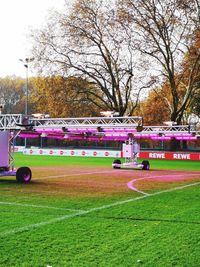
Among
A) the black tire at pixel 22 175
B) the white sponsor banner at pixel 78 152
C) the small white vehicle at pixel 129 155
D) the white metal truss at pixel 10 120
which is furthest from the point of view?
the white sponsor banner at pixel 78 152

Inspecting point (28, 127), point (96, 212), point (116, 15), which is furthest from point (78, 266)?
point (116, 15)

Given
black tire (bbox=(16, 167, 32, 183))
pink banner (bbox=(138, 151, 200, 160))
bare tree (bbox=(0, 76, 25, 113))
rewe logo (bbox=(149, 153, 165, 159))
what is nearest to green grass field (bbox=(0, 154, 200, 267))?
black tire (bbox=(16, 167, 32, 183))

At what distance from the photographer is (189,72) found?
45.8 m

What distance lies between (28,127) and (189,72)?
103ft

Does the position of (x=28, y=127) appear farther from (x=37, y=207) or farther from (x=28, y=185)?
(x=37, y=207)

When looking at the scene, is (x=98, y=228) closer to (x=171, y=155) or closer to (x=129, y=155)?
(x=129, y=155)

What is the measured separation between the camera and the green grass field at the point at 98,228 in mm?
6484

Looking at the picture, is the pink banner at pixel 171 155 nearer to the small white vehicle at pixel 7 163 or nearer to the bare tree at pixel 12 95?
the small white vehicle at pixel 7 163

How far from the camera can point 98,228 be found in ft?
28.0

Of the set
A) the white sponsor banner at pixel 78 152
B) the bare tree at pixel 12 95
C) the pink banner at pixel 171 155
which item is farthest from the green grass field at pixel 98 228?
the bare tree at pixel 12 95

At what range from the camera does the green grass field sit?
21.3 feet

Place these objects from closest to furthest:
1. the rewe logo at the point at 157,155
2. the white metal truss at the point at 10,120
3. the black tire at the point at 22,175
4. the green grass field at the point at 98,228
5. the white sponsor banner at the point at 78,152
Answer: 1. the green grass field at the point at 98,228
2. the black tire at the point at 22,175
3. the white metal truss at the point at 10,120
4. the rewe logo at the point at 157,155
5. the white sponsor banner at the point at 78,152

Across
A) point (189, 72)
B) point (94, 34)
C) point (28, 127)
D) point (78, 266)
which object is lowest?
point (78, 266)

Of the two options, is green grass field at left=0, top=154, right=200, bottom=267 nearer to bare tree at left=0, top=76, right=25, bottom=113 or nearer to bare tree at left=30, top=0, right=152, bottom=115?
bare tree at left=30, top=0, right=152, bottom=115
